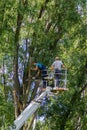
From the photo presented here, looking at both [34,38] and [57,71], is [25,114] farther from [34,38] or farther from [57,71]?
[34,38]

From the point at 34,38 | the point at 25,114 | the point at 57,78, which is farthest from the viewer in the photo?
the point at 34,38

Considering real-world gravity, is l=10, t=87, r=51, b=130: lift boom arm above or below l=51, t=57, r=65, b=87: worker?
below

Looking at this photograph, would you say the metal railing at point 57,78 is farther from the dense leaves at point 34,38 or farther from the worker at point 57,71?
the dense leaves at point 34,38

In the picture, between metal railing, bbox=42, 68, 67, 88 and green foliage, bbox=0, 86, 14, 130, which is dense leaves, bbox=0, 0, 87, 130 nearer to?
green foliage, bbox=0, 86, 14, 130

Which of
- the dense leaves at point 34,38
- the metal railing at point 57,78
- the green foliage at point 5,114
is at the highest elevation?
Answer: the dense leaves at point 34,38

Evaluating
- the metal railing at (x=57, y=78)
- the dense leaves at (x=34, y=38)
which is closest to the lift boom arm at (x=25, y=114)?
the metal railing at (x=57, y=78)

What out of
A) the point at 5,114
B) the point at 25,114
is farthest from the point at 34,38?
the point at 25,114

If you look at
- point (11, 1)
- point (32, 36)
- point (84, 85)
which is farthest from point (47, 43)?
point (84, 85)

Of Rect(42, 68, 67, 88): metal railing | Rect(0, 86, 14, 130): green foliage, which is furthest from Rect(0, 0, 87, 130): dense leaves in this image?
Rect(42, 68, 67, 88): metal railing

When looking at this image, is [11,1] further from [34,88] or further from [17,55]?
[34,88]

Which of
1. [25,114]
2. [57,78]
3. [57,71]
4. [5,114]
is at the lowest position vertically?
[5,114]

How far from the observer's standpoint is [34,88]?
16.9 meters

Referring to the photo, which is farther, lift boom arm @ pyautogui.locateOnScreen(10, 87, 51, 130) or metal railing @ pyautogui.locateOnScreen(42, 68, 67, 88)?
metal railing @ pyautogui.locateOnScreen(42, 68, 67, 88)

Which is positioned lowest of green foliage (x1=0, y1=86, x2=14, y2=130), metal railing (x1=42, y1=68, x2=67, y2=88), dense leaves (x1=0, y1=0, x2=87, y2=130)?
green foliage (x1=0, y1=86, x2=14, y2=130)
